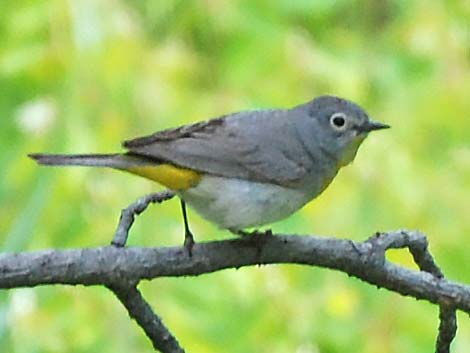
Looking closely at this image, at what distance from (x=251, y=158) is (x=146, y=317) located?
40 cm

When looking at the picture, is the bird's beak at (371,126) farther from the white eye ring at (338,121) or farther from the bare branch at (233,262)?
the bare branch at (233,262)

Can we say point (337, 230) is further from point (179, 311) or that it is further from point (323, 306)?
point (179, 311)

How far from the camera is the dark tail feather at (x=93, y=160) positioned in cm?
141

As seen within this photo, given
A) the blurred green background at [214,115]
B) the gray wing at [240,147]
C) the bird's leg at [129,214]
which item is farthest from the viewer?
the blurred green background at [214,115]

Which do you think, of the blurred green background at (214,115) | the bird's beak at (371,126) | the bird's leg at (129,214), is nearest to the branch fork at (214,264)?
the bird's leg at (129,214)

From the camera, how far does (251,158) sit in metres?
1.72

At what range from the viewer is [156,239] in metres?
2.09

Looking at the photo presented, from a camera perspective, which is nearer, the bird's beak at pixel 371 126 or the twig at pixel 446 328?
the twig at pixel 446 328

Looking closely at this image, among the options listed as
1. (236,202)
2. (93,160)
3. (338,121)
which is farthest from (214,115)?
(93,160)

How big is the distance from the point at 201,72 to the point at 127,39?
25 centimetres

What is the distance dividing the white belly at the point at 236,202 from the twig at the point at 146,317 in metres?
0.26

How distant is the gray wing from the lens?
1.61 m

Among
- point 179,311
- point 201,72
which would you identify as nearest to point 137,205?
point 179,311

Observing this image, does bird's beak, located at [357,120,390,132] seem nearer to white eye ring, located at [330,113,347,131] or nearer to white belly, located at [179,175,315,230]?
white eye ring, located at [330,113,347,131]
